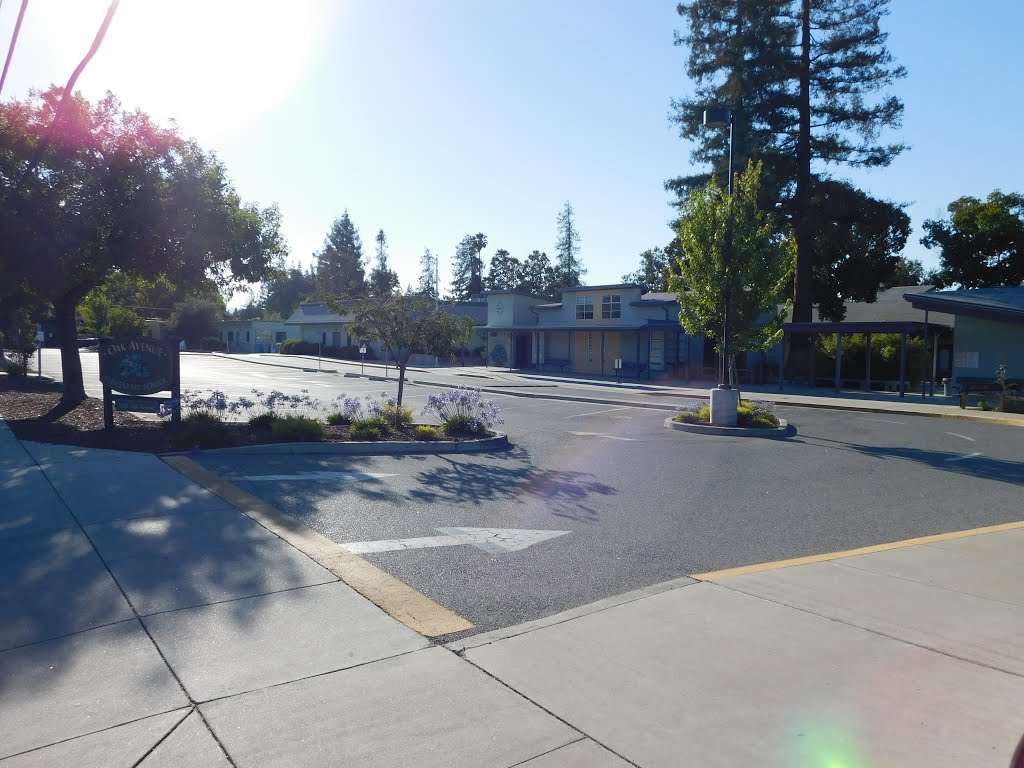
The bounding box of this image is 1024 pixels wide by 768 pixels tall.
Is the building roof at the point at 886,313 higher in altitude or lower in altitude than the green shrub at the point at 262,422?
higher

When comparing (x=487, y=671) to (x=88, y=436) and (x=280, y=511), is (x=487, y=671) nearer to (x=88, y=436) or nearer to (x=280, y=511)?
(x=280, y=511)

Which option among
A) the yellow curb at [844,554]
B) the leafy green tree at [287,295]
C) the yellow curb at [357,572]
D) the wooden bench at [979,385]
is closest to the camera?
the yellow curb at [357,572]

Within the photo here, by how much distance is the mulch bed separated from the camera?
12.2m

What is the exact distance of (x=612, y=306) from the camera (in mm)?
41625

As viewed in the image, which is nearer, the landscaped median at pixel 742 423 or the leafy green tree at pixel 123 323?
the landscaped median at pixel 742 423

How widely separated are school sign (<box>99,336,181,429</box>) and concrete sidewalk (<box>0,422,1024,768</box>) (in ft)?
23.5

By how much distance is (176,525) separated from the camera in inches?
285

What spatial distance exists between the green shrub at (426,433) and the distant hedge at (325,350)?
41.7 metres

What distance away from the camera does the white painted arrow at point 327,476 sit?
9.92 meters

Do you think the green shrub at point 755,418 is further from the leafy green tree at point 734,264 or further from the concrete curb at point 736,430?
the leafy green tree at point 734,264

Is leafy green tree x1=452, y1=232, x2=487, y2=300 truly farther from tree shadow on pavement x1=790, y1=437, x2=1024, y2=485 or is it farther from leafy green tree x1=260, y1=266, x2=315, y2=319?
tree shadow on pavement x1=790, y1=437, x2=1024, y2=485

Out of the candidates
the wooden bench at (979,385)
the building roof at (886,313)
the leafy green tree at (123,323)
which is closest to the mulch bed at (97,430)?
the wooden bench at (979,385)

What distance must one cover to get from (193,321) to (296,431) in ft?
242

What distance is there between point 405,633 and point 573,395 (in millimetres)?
22918
